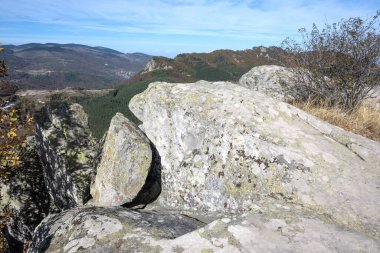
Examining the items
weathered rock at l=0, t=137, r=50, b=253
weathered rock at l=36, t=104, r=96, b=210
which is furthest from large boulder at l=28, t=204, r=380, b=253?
weathered rock at l=0, t=137, r=50, b=253

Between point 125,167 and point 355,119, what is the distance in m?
8.99

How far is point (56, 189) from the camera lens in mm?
14234

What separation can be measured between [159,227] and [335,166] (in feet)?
14.1

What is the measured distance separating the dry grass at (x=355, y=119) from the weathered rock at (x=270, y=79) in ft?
14.2

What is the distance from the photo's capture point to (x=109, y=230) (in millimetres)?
6453

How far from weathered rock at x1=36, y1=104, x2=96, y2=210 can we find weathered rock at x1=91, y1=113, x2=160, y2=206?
196 cm

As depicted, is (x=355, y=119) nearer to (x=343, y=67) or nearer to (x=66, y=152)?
(x=343, y=67)

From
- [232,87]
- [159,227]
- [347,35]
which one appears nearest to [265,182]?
[159,227]

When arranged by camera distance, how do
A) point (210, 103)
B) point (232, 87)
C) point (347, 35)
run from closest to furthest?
point (210, 103)
point (232, 87)
point (347, 35)

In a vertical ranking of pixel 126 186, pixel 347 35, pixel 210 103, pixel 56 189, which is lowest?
pixel 56 189

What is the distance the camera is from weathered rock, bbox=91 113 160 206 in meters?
9.89

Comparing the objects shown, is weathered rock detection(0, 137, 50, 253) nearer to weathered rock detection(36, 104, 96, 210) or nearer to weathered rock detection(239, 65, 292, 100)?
weathered rock detection(36, 104, 96, 210)

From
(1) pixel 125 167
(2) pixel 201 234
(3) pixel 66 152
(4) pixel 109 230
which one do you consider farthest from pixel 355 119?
(3) pixel 66 152

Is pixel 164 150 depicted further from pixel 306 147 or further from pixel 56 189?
pixel 56 189
